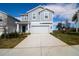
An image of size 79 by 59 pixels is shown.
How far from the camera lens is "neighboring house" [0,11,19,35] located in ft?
61.9

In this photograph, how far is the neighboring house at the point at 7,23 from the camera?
18.9 meters

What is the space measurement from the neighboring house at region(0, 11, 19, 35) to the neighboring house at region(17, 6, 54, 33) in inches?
32.0

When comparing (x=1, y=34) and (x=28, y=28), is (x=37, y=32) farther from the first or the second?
(x=1, y=34)

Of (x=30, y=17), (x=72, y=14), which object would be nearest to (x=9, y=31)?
(x=30, y=17)

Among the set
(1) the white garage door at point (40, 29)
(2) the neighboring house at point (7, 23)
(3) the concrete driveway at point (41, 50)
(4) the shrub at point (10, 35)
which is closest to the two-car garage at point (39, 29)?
(1) the white garage door at point (40, 29)

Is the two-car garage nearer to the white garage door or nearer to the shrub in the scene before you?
the white garage door

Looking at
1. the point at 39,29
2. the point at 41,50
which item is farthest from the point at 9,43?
the point at 39,29

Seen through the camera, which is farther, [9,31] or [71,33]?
[71,33]

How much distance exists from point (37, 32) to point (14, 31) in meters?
4.07

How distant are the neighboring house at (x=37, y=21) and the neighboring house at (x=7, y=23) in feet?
2.66

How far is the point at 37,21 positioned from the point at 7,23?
3952 millimetres

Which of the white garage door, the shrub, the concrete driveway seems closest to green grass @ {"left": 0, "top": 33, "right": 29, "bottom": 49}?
the concrete driveway

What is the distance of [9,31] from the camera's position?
18438mm

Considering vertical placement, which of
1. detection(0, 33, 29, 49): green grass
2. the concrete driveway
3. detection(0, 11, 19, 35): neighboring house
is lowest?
the concrete driveway
